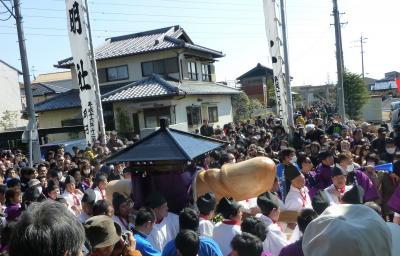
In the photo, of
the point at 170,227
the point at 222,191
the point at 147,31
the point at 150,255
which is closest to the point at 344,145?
the point at 222,191

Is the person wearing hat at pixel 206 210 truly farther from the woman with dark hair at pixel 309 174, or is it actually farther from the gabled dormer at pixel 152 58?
the gabled dormer at pixel 152 58

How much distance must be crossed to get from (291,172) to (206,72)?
21548 mm

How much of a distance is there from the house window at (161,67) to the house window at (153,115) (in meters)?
2.99

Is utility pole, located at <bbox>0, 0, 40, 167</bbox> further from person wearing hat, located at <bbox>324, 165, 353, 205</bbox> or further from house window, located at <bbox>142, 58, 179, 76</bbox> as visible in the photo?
house window, located at <bbox>142, 58, 179, 76</bbox>

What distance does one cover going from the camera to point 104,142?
12820 mm

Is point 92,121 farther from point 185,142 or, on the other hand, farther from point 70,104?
point 70,104

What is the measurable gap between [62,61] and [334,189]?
22753mm

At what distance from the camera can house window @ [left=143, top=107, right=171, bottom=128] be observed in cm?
2103

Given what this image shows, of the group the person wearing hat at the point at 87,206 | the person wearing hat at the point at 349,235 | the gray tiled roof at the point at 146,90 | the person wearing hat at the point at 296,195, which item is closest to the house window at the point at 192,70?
the gray tiled roof at the point at 146,90

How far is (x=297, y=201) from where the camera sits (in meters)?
5.48

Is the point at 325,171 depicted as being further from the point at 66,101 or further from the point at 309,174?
the point at 66,101

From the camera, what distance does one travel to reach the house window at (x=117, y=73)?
24.0m

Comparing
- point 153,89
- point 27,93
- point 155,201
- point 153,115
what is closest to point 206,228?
point 155,201

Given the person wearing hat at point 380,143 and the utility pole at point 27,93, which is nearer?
the person wearing hat at point 380,143
